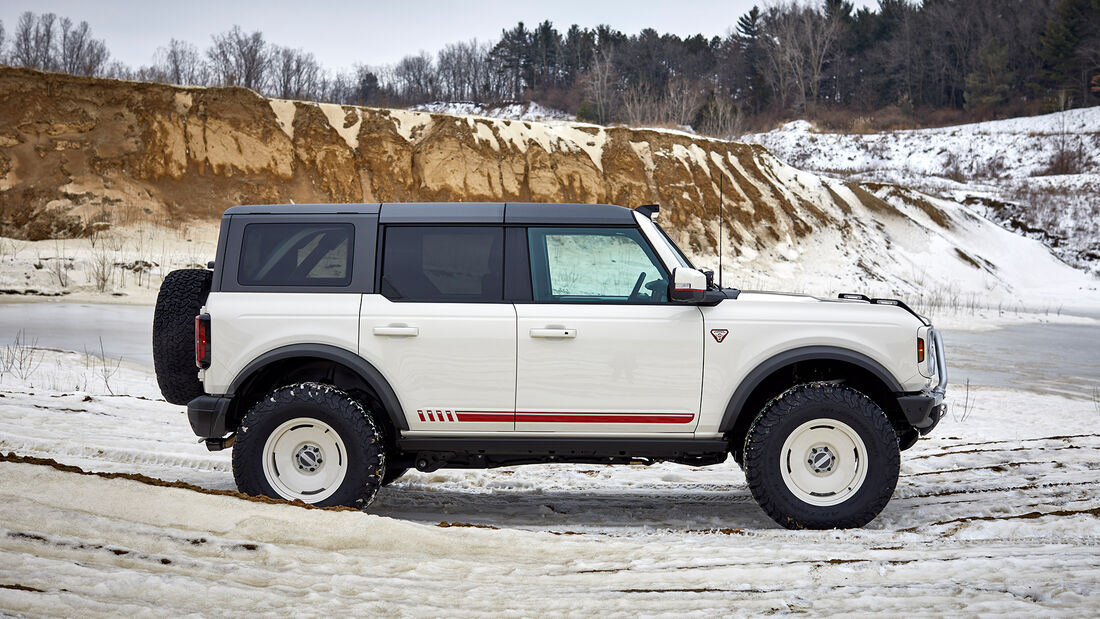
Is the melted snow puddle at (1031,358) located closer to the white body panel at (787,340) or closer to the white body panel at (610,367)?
the white body panel at (787,340)

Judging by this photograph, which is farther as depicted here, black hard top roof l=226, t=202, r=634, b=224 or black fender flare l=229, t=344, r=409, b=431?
black hard top roof l=226, t=202, r=634, b=224

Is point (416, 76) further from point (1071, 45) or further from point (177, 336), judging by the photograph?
point (177, 336)

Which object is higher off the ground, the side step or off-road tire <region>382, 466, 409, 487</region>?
the side step

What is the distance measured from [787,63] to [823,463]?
90.2 m

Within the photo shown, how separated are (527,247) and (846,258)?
26.6m

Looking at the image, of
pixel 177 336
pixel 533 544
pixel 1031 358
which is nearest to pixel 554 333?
pixel 533 544

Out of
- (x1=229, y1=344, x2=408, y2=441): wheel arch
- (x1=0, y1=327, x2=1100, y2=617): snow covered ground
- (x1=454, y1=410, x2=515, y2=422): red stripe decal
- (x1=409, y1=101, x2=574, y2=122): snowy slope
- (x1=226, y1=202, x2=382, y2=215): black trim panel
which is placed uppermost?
(x1=409, y1=101, x2=574, y2=122): snowy slope

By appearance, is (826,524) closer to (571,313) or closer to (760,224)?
(571,313)

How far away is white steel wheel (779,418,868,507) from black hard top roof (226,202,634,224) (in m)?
1.74

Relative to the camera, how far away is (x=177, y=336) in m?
5.81

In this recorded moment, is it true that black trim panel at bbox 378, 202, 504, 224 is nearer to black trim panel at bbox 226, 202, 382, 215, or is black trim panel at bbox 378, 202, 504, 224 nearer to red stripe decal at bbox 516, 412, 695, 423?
black trim panel at bbox 226, 202, 382, 215

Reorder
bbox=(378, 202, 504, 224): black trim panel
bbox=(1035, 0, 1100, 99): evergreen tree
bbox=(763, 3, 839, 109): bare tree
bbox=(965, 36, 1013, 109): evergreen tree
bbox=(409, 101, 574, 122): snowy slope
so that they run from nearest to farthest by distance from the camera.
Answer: bbox=(378, 202, 504, 224): black trim panel
bbox=(1035, 0, 1100, 99): evergreen tree
bbox=(965, 36, 1013, 109): evergreen tree
bbox=(763, 3, 839, 109): bare tree
bbox=(409, 101, 574, 122): snowy slope

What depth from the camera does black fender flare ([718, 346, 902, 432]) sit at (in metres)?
5.46

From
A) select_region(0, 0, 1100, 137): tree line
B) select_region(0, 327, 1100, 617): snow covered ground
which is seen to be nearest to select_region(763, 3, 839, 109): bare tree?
select_region(0, 0, 1100, 137): tree line
